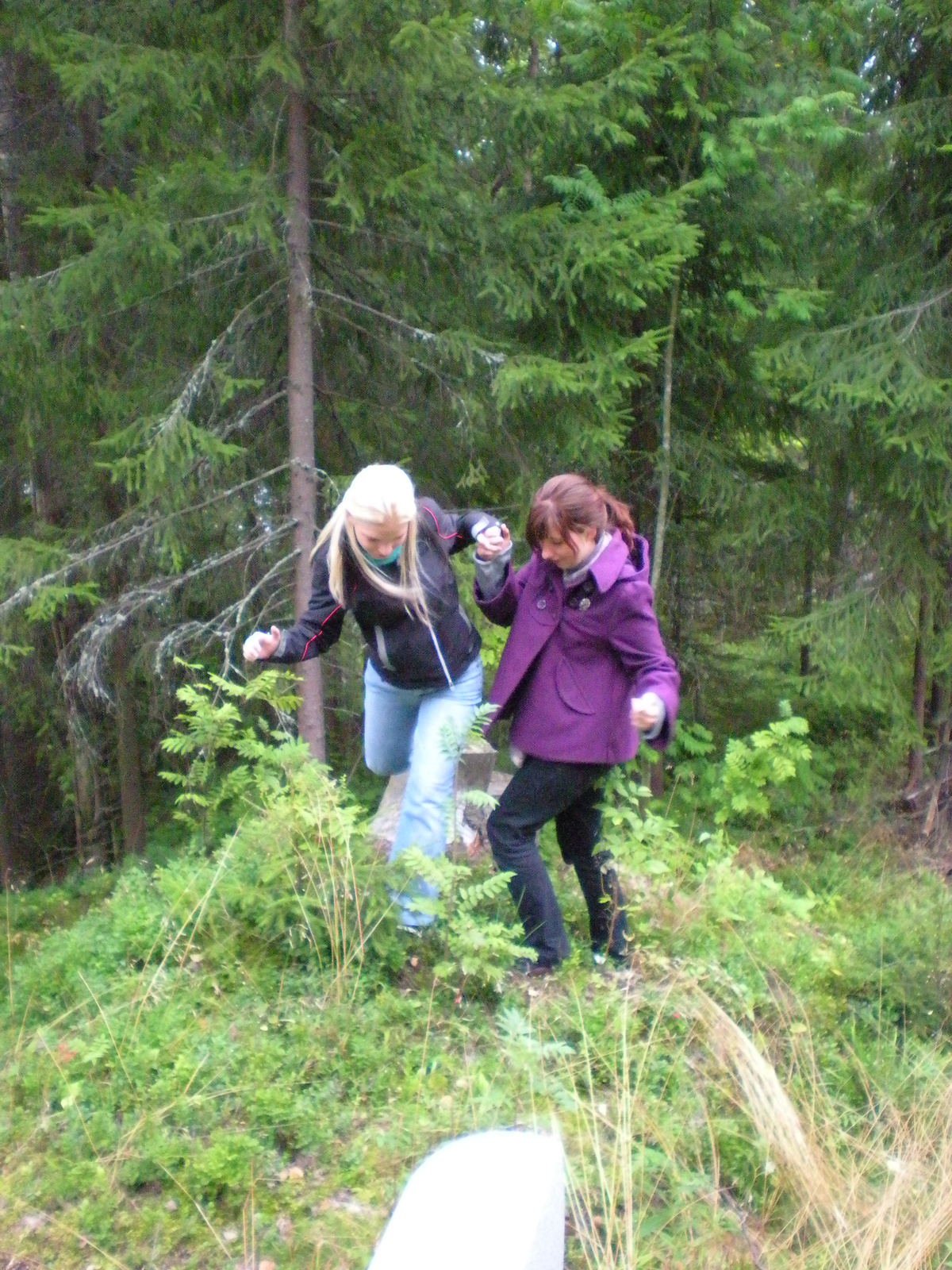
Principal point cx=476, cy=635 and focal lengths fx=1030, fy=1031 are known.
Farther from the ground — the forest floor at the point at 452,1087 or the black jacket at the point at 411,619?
the black jacket at the point at 411,619

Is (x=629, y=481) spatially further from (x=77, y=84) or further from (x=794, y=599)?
(x=77, y=84)

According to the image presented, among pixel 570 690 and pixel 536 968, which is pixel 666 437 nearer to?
pixel 570 690

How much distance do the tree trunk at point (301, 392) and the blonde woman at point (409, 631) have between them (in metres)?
2.30

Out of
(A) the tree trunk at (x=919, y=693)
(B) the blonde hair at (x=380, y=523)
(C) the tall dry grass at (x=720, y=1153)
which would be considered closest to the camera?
(C) the tall dry grass at (x=720, y=1153)

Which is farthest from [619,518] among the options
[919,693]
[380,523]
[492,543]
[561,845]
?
[919,693]

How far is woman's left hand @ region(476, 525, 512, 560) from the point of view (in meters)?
3.78

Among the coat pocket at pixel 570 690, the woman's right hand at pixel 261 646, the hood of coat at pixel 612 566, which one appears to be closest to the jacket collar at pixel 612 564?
the hood of coat at pixel 612 566

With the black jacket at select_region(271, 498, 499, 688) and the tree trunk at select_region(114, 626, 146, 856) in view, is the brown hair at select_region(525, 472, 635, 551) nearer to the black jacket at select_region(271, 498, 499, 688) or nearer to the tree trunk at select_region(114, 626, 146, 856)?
the black jacket at select_region(271, 498, 499, 688)

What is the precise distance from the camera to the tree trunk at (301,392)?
6211 millimetres

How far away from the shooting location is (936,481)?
7590mm

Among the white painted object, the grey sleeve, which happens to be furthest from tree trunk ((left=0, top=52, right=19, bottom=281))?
the white painted object

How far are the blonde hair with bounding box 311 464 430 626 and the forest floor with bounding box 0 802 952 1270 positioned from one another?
135cm

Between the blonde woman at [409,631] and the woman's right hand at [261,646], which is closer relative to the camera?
the blonde woman at [409,631]

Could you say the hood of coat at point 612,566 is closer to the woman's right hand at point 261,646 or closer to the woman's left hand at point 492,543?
the woman's left hand at point 492,543
